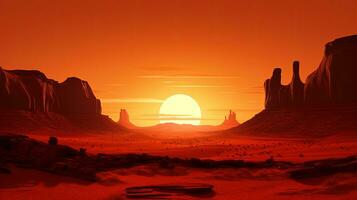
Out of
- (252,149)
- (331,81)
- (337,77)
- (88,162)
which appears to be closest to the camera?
(88,162)

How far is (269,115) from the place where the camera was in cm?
10569

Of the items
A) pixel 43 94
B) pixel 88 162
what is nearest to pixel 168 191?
pixel 88 162

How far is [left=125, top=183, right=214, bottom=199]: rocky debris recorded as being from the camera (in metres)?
15.0

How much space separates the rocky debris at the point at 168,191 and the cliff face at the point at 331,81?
77.9m

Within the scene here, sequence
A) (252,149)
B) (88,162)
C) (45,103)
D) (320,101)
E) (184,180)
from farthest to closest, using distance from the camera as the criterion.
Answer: (45,103)
(320,101)
(252,149)
(88,162)
(184,180)

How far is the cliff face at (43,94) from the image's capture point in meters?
106

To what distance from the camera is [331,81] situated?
9319 cm

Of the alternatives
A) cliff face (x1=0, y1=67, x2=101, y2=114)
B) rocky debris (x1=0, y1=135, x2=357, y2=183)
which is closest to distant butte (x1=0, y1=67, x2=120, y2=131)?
cliff face (x1=0, y1=67, x2=101, y2=114)

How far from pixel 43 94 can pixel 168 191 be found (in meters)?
108

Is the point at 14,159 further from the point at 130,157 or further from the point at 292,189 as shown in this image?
the point at 292,189

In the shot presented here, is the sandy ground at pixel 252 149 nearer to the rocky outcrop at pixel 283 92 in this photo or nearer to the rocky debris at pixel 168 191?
the rocky debris at pixel 168 191

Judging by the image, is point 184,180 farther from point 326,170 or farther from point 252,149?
point 252,149

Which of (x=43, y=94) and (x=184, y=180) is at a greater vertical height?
(x=43, y=94)

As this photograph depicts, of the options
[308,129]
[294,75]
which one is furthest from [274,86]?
[308,129]
